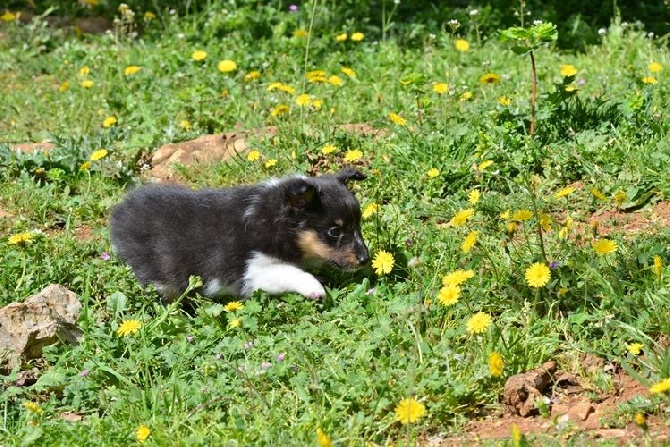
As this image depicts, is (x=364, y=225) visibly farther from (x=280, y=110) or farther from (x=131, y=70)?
(x=131, y=70)

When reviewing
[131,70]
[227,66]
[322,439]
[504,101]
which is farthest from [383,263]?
[131,70]

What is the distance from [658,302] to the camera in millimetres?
5332

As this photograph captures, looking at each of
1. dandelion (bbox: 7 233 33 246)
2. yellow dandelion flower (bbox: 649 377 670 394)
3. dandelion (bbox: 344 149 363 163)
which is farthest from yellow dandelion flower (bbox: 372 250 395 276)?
dandelion (bbox: 7 233 33 246)

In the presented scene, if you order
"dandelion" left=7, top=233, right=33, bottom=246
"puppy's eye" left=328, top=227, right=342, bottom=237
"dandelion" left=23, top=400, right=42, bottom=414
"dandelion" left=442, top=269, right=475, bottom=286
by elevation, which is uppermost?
"dandelion" left=442, top=269, right=475, bottom=286

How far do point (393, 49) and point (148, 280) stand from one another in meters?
4.35

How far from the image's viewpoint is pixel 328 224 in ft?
20.8

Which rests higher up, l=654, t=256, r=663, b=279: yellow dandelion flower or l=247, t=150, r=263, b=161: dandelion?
l=654, t=256, r=663, b=279: yellow dandelion flower

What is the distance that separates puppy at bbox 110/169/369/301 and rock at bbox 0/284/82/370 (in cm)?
73

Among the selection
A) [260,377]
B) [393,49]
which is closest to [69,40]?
[393,49]

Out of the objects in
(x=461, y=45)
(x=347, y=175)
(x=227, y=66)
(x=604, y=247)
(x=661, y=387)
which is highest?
(x=661, y=387)

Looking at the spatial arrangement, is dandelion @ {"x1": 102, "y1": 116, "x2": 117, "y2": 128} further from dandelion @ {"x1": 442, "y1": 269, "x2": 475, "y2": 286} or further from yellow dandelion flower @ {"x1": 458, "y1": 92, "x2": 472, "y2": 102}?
dandelion @ {"x1": 442, "y1": 269, "x2": 475, "y2": 286}

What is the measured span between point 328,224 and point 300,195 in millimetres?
267

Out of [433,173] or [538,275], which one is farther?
[433,173]

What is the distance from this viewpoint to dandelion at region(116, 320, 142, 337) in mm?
5585
